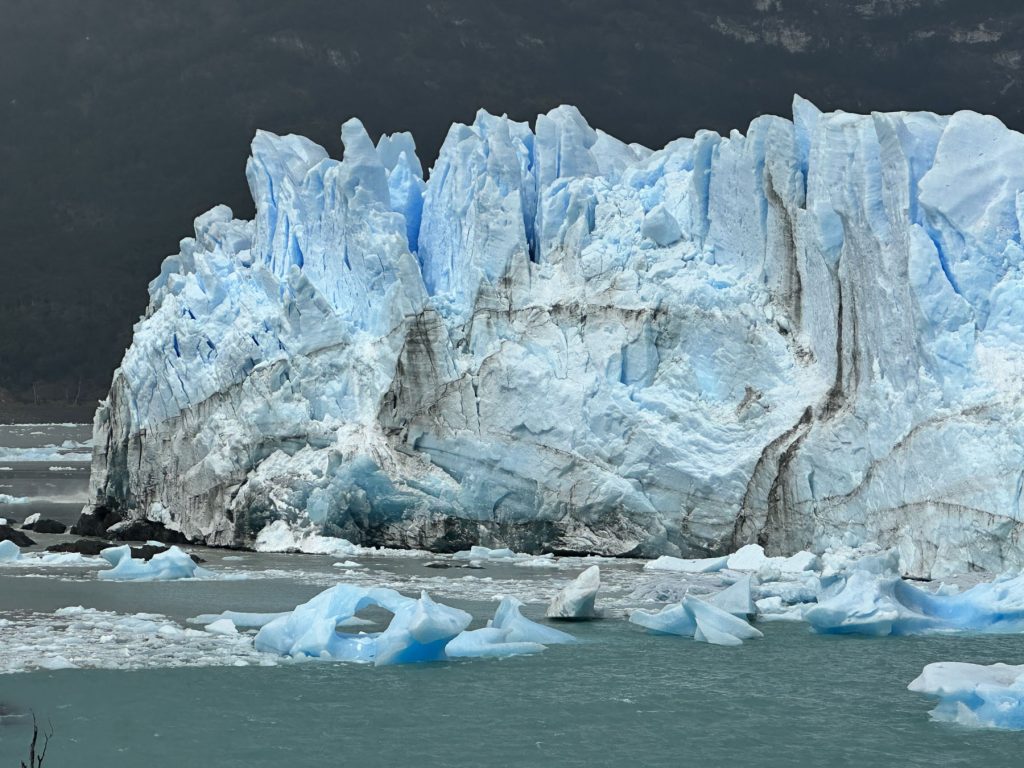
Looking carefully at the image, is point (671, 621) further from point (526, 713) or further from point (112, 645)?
point (112, 645)

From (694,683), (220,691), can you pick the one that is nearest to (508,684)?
(694,683)

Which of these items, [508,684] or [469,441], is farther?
[469,441]

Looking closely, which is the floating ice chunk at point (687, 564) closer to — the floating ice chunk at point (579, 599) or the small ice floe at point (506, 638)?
the floating ice chunk at point (579, 599)

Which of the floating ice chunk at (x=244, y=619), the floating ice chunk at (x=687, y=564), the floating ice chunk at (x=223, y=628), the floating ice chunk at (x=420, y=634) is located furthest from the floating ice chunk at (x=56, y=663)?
the floating ice chunk at (x=687, y=564)

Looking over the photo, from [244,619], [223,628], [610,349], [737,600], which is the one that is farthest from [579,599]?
[610,349]

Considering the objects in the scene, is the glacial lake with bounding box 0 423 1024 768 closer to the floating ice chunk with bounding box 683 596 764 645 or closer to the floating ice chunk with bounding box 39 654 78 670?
the floating ice chunk with bounding box 39 654 78 670

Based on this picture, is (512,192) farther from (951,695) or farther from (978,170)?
(951,695)

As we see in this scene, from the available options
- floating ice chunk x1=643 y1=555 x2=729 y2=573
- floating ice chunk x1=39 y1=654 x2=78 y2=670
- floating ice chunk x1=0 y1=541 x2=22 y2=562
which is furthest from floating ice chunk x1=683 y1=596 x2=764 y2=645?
floating ice chunk x1=0 y1=541 x2=22 y2=562
